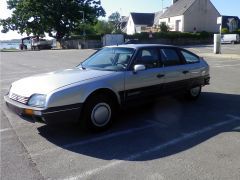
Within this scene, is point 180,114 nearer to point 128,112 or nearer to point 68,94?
point 128,112

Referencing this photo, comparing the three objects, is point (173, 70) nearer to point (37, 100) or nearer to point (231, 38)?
point (37, 100)

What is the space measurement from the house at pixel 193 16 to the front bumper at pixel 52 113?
58.4 m

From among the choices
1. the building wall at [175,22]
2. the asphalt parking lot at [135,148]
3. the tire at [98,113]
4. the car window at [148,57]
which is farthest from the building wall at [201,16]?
the tire at [98,113]

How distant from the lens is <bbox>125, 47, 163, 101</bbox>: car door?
19.9 feet

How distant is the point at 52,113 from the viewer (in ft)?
16.3

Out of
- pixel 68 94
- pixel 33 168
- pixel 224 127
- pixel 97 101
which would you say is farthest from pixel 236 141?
pixel 33 168

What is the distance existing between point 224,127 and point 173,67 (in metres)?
1.83

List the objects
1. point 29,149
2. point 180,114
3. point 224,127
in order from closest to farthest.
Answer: point 29,149, point 224,127, point 180,114

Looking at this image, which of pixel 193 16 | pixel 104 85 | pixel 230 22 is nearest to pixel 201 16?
pixel 193 16

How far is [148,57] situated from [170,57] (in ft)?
2.47

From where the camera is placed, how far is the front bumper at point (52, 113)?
495 cm

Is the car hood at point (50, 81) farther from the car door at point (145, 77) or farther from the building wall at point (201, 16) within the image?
the building wall at point (201, 16)

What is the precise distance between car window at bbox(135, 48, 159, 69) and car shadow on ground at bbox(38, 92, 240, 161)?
1.06 metres

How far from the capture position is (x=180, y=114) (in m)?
6.79
